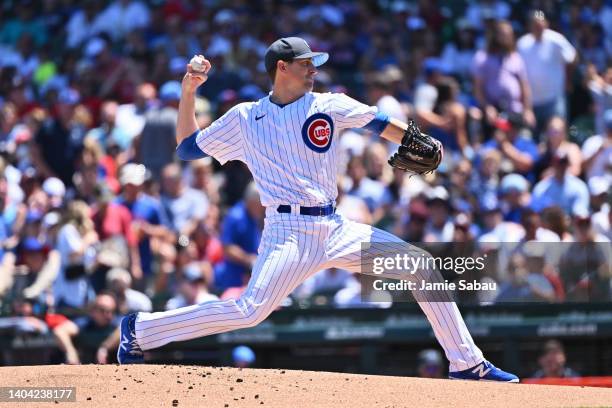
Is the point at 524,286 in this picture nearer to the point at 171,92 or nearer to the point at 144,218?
the point at 144,218

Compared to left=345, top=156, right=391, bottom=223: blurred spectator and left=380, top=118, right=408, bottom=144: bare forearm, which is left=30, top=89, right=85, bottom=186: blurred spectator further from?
left=380, top=118, right=408, bottom=144: bare forearm

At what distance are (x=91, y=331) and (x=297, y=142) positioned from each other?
3.99 m

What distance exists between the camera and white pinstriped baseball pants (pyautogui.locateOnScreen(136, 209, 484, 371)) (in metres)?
5.95

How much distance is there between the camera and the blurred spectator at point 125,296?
31.2 ft

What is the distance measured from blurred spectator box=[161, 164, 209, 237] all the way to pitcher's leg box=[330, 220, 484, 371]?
467 cm

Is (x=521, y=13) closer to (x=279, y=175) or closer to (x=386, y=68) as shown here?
(x=386, y=68)

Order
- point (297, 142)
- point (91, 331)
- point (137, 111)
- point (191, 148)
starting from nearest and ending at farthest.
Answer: point (297, 142), point (191, 148), point (91, 331), point (137, 111)

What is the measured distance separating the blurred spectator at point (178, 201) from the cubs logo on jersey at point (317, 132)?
15.6ft

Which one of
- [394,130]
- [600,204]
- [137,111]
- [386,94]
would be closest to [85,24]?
[137,111]

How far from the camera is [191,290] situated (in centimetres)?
951

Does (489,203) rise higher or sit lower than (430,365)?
higher

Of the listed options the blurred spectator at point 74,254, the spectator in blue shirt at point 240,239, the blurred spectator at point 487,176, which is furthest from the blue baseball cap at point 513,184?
the blurred spectator at point 74,254

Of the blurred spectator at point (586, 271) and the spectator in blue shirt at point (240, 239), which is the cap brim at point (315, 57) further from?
the spectator in blue shirt at point (240, 239)

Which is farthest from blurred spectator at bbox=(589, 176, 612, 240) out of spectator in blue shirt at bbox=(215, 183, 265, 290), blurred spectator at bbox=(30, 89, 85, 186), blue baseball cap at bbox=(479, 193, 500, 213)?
blurred spectator at bbox=(30, 89, 85, 186)
